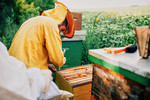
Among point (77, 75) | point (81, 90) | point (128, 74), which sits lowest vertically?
point (81, 90)

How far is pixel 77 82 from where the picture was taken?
6.26 ft

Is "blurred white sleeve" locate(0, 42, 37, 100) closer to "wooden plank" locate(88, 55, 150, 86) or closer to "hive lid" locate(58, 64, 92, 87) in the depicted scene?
"wooden plank" locate(88, 55, 150, 86)

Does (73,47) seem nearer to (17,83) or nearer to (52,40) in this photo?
(52,40)

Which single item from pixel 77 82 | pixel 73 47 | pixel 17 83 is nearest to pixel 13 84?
pixel 17 83

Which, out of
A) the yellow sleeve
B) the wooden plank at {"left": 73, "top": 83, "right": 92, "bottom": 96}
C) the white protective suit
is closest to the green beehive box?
the yellow sleeve

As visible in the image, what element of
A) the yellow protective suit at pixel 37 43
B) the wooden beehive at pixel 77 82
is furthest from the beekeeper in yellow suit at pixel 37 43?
the wooden beehive at pixel 77 82

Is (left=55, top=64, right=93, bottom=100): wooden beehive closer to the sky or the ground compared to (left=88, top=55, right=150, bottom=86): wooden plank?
closer to the ground

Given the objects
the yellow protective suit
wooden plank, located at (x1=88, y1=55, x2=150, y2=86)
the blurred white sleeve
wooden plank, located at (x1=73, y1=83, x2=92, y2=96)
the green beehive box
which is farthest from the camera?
the green beehive box

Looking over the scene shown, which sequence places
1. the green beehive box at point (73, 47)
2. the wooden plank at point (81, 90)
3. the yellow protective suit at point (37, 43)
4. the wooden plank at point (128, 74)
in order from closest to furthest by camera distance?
the wooden plank at point (128, 74)
the yellow protective suit at point (37, 43)
the wooden plank at point (81, 90)
the green beehive box at point (73, 47)

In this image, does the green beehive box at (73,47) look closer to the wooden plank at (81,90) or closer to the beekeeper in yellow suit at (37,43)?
the beekeeper in yellow suit at (37,43)

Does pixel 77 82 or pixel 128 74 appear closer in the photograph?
pixel 128 74

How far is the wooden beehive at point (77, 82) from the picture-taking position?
187cm

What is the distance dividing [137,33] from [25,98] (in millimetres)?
914

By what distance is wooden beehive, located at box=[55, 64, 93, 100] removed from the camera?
187 cm
